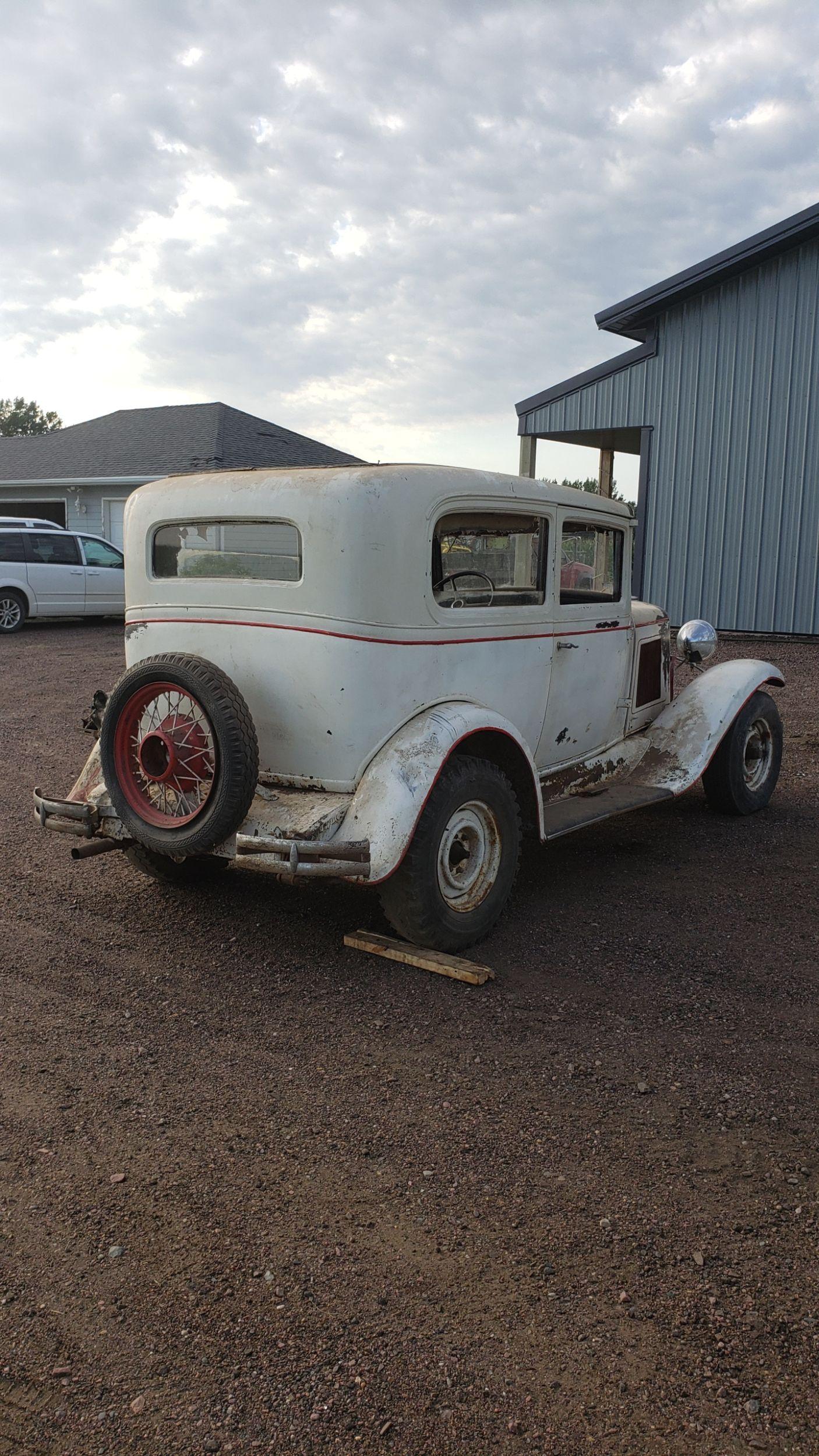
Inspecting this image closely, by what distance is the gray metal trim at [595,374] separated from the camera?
1488cm

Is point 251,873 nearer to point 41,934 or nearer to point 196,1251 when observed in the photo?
point 41,934

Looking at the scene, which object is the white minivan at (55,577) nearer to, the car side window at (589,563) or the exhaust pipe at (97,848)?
the car side window at (589,563)

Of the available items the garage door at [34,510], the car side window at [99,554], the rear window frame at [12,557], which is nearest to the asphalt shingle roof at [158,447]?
the garage door at [34,510]

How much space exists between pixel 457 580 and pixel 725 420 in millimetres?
11057

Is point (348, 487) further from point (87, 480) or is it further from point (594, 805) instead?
point (87, 480)

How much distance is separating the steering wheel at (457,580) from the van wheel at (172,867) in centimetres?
169

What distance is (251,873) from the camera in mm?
5422

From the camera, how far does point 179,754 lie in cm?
421

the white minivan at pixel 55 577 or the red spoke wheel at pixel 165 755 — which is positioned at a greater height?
the white minivan at pixel 55 577

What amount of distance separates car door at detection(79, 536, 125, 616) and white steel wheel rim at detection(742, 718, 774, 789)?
13450 millimetres

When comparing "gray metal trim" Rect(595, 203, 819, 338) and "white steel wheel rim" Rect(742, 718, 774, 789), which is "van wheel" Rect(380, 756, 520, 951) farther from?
"gray metal trim" Rect(595, 203, 819, 338)

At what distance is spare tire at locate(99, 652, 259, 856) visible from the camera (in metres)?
4.05

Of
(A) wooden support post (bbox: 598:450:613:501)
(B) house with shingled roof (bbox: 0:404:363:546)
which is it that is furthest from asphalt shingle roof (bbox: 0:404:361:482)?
(A) wooden support post (bbox: 598:450:613:501)

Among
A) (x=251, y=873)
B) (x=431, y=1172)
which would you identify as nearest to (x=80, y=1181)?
(x=431, y=1172)
